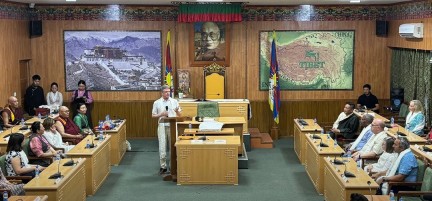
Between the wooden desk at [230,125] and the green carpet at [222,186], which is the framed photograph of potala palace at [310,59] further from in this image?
the wooden desk at [230,125]

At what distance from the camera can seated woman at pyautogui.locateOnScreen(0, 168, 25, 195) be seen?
8344 millimetres

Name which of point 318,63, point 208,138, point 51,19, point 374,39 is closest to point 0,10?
point 51,19

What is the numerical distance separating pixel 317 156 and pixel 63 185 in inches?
175

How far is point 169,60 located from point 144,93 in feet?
4.05

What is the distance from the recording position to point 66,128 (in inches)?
494

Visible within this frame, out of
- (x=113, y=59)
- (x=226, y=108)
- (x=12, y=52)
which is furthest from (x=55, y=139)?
(x=113, y=59)

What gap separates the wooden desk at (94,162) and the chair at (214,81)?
4726 millimetres

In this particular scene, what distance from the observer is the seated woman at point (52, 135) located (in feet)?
36.3

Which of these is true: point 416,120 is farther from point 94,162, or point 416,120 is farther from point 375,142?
point 94,162

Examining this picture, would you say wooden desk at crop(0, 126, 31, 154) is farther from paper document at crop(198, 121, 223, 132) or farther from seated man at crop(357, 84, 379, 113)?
seated man at crop(357, 84, 379, 113)

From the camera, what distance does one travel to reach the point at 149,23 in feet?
52.8

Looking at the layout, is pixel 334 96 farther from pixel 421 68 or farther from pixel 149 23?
pixel 149 23

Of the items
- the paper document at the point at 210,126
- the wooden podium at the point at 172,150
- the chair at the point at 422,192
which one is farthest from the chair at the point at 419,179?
the paper document at the point at 210,126

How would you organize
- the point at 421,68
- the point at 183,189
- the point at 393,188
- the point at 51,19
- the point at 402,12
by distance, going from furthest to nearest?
the point at 51,19 < the point at 402,12 < the point at 421,68 < the point at 183,189 < the point at 393,188
